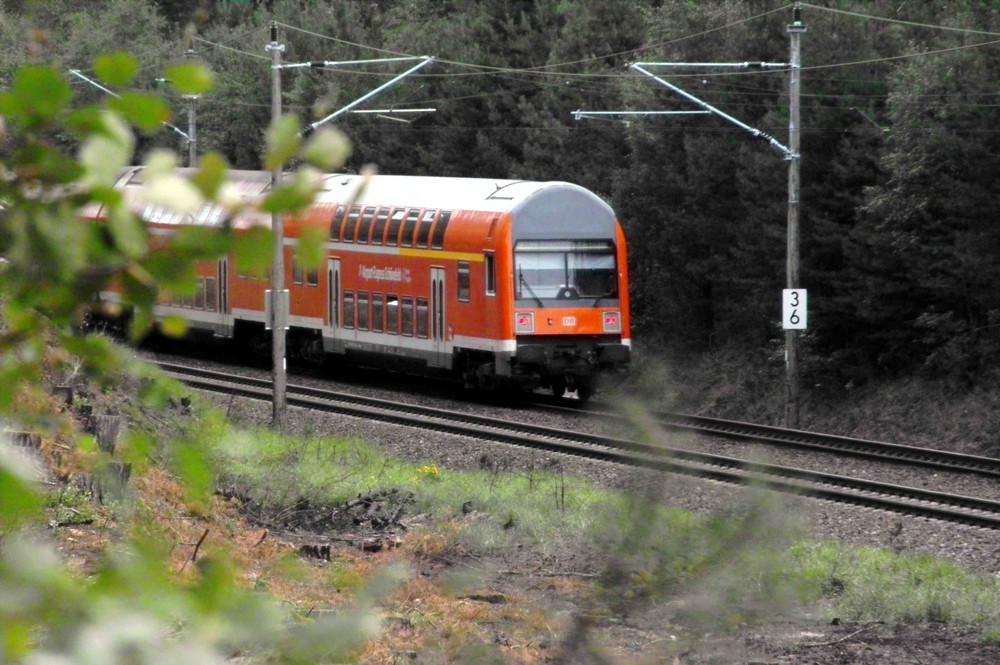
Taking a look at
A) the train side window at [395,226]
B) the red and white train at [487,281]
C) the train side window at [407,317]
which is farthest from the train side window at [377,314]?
the train side window at [395,226]

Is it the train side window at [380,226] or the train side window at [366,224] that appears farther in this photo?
the train side window at [366,224]

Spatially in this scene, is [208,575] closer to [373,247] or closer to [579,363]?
[579,363]

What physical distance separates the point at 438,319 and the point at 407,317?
808 mm

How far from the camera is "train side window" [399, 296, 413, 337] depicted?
80.9ft

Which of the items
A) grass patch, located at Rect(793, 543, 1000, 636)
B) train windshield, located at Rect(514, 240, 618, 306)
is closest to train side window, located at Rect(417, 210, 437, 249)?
train windshield, located at Rect(514, 240, 618, 306)

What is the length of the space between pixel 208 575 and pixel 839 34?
28.1m

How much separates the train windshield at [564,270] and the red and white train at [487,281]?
16 millimetres

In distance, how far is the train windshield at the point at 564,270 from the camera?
2294 cm

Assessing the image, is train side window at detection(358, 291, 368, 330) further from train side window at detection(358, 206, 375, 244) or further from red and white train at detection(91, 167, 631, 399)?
train side window at detection(358, 206, 375, 244)

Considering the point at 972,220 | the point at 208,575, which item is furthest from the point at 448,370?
the point at 208,575

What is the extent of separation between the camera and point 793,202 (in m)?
25.0

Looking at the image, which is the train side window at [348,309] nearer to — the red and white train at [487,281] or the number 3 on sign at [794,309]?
the red and white train at [487,281]

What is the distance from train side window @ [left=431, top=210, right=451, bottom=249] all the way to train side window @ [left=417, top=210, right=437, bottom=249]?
6.9 inches

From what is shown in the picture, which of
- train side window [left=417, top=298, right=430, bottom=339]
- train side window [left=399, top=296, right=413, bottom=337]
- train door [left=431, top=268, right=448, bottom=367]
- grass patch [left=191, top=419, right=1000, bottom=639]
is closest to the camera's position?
grass patch [left=191, top=419, right=1000, bottom=639]
